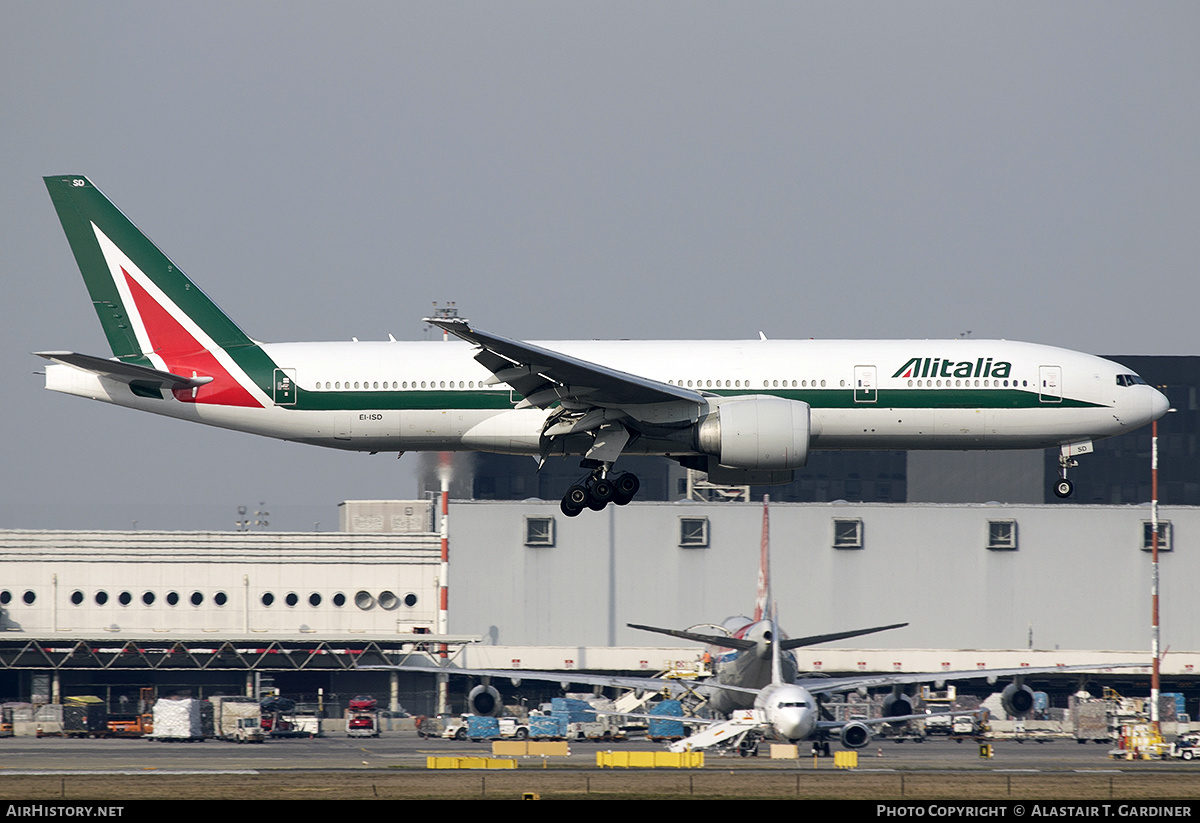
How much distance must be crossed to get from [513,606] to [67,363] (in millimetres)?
38526

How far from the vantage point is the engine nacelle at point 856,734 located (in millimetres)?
50000

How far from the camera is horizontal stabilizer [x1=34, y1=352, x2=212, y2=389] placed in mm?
38000

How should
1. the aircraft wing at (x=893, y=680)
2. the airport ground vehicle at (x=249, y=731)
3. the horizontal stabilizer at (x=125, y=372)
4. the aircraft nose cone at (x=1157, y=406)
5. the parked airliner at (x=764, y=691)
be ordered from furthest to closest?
the airport ground vehicle at (x=249, y=731) → the aircraft wing at (x=893, y=680) → the parked airliner at (x=764, y=691) → the aircraft nose cone at (x=1157, y=406) → the horizontal stabilizer at (x=125, y=372)

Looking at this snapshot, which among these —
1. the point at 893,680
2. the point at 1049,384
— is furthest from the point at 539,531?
the point at 1049,384

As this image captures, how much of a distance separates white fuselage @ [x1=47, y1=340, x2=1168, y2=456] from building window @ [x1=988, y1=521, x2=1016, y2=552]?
118 feet

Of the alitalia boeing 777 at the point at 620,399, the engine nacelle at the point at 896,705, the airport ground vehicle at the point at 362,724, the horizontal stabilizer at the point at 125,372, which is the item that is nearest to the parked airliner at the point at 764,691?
the engine nacelle at the point at 896,705

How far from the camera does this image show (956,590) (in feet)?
245

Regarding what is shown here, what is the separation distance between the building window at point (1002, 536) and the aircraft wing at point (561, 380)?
41442 mm

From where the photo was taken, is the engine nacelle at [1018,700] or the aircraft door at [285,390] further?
the engine nacelle at [1018,700]

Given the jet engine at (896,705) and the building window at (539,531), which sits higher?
the building window at (539,531)

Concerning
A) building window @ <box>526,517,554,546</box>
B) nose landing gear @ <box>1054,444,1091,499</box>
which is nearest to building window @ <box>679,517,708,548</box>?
building window @ <box>526,517,554,546</box>

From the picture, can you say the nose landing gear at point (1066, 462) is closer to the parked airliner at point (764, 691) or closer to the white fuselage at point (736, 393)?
the white fuselage at point (736, 393)

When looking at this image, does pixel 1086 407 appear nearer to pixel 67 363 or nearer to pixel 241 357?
pixel 241 357
